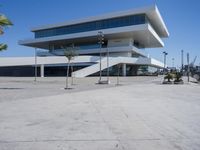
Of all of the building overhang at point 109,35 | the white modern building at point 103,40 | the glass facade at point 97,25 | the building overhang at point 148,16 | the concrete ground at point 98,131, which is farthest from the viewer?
the glass facade at point 97,25

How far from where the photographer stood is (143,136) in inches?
252

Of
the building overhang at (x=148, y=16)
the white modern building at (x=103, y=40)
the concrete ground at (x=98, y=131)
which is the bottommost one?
the concrete ground at (x=98, y=131)

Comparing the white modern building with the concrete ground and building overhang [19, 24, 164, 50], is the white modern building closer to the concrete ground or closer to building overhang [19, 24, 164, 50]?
building overhang [19, 24, 164, 50]

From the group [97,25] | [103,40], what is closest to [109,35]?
[103,40]

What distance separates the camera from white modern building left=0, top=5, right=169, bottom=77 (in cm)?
5822

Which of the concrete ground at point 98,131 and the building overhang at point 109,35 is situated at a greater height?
the building overhang at point 109,35

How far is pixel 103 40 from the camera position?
71375 millimetres

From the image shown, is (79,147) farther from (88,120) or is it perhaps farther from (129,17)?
(129,17)

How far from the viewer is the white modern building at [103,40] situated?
5822cm

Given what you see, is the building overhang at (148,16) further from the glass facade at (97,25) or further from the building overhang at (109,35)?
the building overhang at (109,35)

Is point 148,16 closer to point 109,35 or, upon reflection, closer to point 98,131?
point 109,35

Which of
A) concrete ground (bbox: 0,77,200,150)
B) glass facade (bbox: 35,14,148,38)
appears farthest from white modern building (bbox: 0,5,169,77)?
concrete ground (bbox: 0,77,200,150)

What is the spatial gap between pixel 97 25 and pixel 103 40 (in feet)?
16.9

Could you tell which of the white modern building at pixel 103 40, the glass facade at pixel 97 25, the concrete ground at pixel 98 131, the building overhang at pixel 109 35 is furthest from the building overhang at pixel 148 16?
the concrete ground at pixel 98 131
